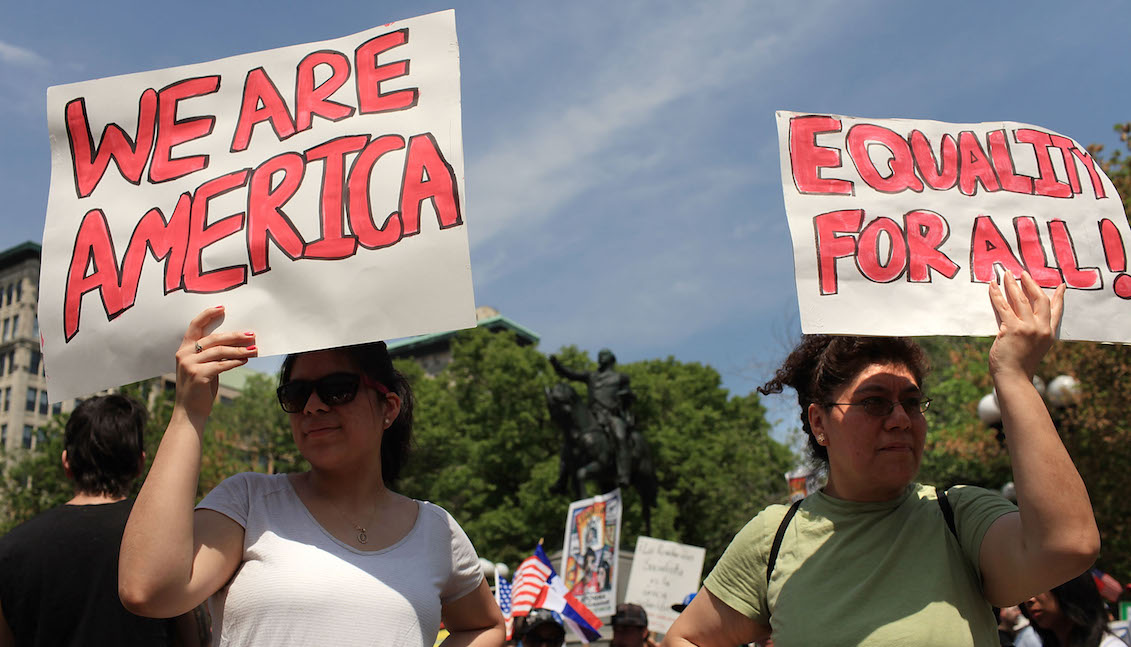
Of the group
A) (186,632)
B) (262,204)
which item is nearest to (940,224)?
(262,204)

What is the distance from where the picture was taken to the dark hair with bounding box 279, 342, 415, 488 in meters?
2.43

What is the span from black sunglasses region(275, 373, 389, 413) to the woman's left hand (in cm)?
149

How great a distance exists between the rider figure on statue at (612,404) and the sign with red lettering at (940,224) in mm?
11190

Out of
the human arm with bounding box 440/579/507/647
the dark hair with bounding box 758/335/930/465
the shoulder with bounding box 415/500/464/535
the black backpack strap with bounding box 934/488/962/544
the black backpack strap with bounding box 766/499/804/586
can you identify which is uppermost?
the dark hair with bounding box 758/335/930/465

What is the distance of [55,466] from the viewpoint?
23.0m

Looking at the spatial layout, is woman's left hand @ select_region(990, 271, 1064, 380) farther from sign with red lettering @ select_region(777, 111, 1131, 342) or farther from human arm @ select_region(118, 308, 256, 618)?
human arm @ select_region(118, 308, 256, 618)

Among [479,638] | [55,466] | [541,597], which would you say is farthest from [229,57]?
[55,466]

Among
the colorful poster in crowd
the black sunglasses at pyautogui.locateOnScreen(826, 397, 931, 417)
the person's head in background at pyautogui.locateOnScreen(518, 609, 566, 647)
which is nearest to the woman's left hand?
the black sunglasses at pyautogui.locateOnScreen(826, 397, 931, 417)

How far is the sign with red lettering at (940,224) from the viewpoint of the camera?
2.43 m

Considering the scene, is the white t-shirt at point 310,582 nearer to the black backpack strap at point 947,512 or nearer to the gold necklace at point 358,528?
the gold necklace at point 358,528

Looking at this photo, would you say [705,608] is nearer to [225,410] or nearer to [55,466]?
[55,466]

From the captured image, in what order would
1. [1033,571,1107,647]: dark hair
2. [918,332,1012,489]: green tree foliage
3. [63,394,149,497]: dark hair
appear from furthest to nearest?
[918,332,1012,489]: green tree foliage → [1033,571,1107,647]: dark hair → [63,394,149,497]: dark hair

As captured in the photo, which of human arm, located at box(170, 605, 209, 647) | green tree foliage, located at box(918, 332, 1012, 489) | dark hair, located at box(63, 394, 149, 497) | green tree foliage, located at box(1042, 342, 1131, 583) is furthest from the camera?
green tree foliage, located at box(918, 332, 1012, 489)

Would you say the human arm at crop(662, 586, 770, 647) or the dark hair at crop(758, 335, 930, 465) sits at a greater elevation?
the dark hair at crop(758, 335, 930, 465)
